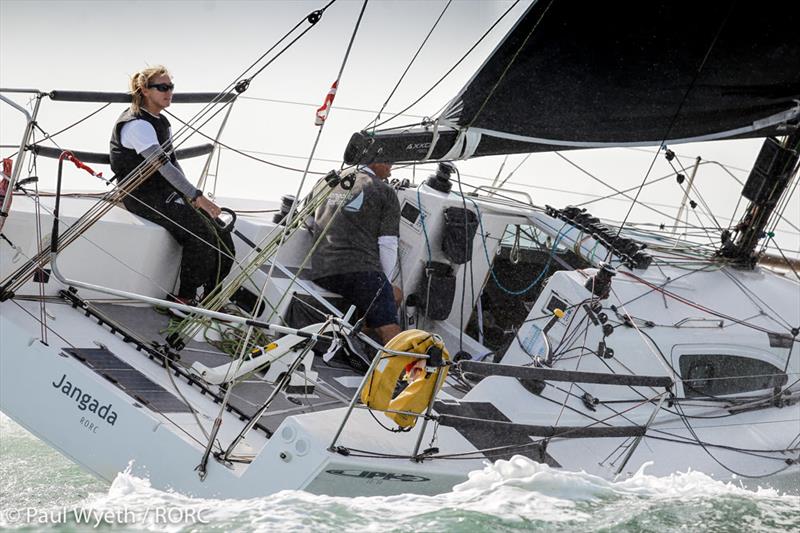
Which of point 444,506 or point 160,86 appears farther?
point 160,86

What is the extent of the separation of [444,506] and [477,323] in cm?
233

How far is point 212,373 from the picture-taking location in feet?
13.5

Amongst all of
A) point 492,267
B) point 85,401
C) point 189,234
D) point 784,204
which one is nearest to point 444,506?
point 85,401

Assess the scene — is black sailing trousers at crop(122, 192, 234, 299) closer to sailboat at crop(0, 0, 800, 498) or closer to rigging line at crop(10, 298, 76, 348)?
sailboat at crop(0, 0, 800, 498)

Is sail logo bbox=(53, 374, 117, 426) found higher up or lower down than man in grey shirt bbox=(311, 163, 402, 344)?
lower down

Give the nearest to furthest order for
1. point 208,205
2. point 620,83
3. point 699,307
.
A: point 208,205 → point 620,83 → point 699,307

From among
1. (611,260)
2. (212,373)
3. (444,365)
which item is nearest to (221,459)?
(212,373)

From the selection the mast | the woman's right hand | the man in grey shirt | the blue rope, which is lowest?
the woman's right hand

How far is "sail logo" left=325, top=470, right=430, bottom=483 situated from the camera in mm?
3422

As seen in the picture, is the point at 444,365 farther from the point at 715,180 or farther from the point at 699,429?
the point at 715,180

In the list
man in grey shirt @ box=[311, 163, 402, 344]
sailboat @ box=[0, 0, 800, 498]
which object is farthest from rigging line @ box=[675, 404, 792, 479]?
man in grey shirt @ box=[311, 163, 402, 344]

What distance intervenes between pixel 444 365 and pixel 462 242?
197cm

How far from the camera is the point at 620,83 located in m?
4.66

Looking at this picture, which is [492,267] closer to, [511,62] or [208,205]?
[511,62]
